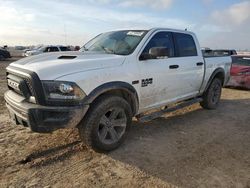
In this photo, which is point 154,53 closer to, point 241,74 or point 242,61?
point 241,74

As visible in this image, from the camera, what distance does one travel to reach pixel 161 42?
16.8 feet

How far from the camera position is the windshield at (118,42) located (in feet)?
15.1

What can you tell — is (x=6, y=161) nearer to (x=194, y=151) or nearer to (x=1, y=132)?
(x=1, y=132)

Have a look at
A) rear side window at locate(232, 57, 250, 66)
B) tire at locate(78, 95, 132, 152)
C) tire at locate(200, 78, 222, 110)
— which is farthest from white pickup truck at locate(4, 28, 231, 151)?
rear side window at locate(232, 57, 250, 66)

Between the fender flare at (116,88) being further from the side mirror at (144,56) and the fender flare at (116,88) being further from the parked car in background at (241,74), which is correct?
the parked car in background at (241,74)

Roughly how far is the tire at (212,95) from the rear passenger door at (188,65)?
0.70m

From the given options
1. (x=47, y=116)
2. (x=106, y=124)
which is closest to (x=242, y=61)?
(x=106, y=124)

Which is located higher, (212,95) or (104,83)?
(104,83)

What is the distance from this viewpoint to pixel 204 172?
12.1ft

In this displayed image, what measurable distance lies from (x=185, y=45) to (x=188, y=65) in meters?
0.48

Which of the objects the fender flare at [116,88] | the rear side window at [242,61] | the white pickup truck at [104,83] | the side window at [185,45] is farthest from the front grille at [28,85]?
the rear side window at [242,61]

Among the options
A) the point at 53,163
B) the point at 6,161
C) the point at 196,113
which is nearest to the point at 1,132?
the point at 6,161

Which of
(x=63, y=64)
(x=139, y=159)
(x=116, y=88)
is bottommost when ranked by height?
(x=139, y=159)

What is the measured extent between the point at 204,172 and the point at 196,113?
328 centimetres
